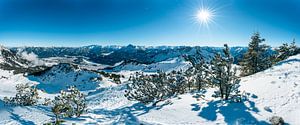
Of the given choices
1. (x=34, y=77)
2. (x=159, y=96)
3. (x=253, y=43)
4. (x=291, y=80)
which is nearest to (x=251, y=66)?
(x=253, y=43)

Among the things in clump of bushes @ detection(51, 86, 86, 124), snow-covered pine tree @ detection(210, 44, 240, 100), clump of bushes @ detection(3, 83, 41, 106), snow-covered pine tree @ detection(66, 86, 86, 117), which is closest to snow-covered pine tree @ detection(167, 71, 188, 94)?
clump of bushes @ detection(51, 86, 86, 124)

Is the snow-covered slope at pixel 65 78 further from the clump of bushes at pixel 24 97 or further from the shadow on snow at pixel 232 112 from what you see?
the shadow on snow at pixel 232 112

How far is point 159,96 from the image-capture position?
4238 centimetres

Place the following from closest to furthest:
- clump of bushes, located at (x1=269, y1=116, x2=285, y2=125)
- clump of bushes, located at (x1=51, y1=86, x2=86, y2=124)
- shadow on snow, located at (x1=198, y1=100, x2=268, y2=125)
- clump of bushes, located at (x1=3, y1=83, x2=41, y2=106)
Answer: clump of bushes, located at (x1=269, y1=116, x2=285, y2=125), shadow on snow, located at (x1=198, y1=100, x2=268, y2=125), clump of bushes, located at (x1=51, y1=86, x2=86, y2=124), clump of bushes, located at (x1=3, y1=83, x2=41, y2=106)

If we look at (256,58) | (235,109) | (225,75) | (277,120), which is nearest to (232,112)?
(235,109)

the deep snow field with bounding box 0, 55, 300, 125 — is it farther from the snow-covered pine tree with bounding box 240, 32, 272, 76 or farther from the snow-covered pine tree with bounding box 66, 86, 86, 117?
the snow-covered pine tree with bounding box 240, 32, 272, 76

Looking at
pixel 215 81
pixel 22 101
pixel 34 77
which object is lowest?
pixel 34 77

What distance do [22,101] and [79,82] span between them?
2953 inches

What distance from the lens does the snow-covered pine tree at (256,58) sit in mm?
51625

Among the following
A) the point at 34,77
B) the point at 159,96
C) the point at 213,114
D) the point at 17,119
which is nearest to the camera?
the point at 213,114

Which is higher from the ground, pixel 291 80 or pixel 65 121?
pixel 291 80

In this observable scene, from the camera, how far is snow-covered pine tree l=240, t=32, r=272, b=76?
51.6 m

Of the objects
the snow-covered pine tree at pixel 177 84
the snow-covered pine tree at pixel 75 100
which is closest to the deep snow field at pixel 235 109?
the snow-covered pine tree at pixel 75 100

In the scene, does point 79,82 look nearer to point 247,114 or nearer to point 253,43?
point 253,43
